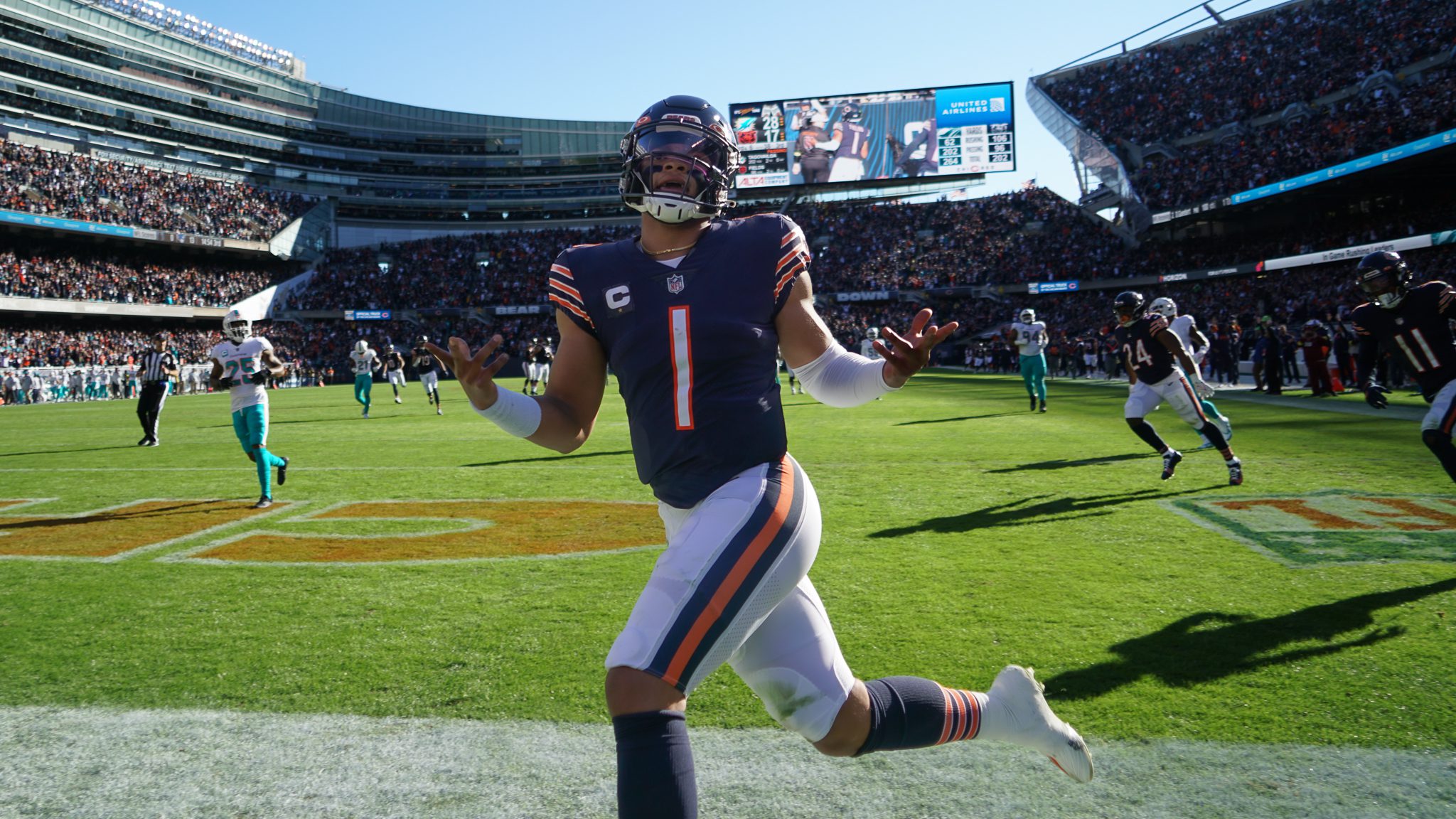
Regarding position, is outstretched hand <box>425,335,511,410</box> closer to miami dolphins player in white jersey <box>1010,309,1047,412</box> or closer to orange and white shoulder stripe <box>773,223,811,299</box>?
orange and white shoulder stripe <box>773,223,811,299</box>

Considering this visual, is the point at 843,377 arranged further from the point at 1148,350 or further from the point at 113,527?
the point at 1148,350

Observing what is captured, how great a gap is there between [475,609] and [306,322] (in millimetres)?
55537

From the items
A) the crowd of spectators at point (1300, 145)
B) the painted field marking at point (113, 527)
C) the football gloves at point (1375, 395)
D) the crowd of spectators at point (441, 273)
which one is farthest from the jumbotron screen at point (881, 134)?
the football gloves at point (1375, 395)

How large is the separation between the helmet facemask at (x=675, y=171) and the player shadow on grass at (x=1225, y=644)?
2472 millimetres

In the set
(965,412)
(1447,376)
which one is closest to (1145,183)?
(965,412)

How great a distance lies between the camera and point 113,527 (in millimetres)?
7762

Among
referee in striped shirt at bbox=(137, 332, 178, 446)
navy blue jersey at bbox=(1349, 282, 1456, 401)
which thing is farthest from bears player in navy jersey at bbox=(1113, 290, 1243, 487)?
referee in striped shirt at bbox=(137, 332, 178, 446)

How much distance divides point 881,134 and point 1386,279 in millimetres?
46848

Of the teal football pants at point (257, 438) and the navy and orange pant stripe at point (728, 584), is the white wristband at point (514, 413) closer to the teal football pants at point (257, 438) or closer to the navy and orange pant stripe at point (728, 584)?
the navy and orange pant stripe at point (728, 584)

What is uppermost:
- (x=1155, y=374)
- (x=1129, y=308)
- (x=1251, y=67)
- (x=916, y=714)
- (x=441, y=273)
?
(x=1251, y=67)

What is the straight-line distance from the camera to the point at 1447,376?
6211 millimetres

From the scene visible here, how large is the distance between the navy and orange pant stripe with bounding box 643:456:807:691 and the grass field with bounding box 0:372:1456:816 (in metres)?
1.04

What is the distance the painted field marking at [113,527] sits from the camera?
268 inches

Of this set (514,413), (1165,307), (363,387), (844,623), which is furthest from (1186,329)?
(363,387)
